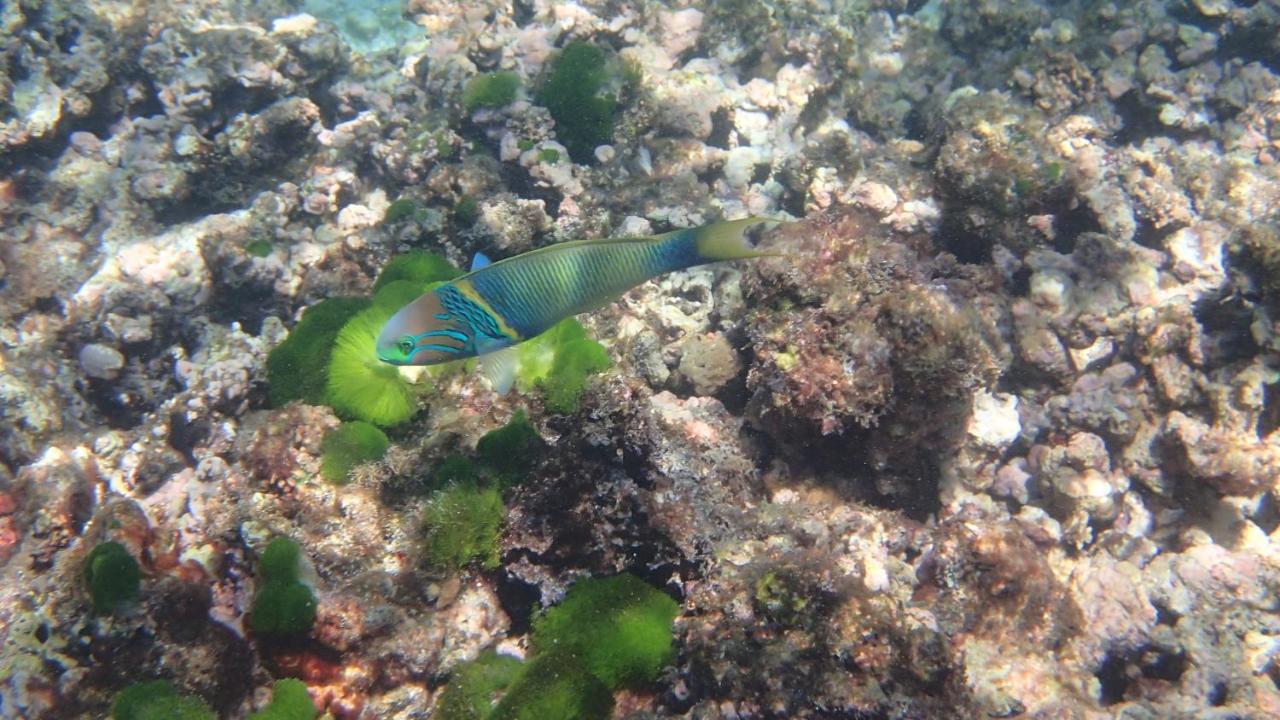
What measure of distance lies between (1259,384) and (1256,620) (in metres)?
1.90

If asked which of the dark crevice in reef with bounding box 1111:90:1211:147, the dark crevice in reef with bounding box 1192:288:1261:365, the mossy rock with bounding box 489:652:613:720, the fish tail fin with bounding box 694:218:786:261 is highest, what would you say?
the fish tail fin with bounding box 694:218:786:261

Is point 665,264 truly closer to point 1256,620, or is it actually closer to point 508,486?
point 508,486

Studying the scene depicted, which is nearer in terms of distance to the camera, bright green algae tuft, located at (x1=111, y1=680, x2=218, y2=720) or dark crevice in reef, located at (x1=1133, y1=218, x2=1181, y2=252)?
bright green algae tuft, located at (x1=111, y1=680, x2=218, y2=720)

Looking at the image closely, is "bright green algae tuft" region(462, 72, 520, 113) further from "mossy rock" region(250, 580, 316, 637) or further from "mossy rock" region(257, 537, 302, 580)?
"mossy rock" region(250, 580, 316, 637)

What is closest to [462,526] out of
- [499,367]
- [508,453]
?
[508,453]

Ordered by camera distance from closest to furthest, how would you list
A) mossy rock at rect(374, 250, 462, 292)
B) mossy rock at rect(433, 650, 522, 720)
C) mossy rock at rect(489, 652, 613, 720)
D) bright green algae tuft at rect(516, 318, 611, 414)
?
1. mossy rock at rect(489, 652, 613, 720)
2. mossy rock at rect(433, 650, 522, 720)
3. bright green algae tuft at rect(516, 318, 611, 414)
4. mossy rock at rect(374, 250, 462, 292)

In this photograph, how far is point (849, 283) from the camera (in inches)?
176

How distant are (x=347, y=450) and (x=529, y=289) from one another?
207 cm

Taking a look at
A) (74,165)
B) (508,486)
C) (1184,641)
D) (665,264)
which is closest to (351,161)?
(74,165)

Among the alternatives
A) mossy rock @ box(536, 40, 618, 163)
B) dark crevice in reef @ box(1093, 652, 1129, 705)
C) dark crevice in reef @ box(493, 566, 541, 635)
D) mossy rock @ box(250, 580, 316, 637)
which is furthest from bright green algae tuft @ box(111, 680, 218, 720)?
mossy rock @ box(536, 40, 618, 163)

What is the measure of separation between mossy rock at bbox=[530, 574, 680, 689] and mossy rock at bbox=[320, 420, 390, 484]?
5.45ft

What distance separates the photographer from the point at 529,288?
119 inches

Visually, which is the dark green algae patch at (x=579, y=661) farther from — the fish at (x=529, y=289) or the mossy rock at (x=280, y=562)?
the fish at (x=529, y=289)

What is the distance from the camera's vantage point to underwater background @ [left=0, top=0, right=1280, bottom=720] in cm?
329
